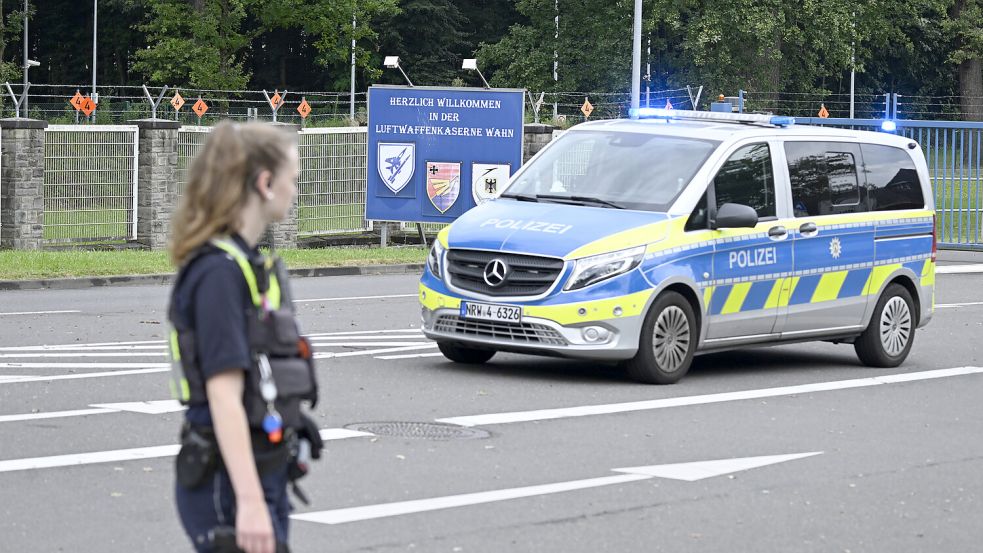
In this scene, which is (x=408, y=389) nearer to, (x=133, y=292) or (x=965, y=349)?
(x=965, y=349)

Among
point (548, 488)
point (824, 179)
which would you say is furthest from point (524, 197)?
point (548, 488)

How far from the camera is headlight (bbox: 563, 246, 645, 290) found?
12062 millimetres

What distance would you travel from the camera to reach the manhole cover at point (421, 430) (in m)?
9.99

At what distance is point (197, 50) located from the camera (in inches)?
2378

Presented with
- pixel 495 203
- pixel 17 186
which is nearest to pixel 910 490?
pixel 495 203

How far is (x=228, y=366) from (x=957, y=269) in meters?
23.6

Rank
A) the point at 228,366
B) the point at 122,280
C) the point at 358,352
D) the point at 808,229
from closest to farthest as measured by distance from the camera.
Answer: the point at 228,366 → the point at 808,229 → the point at 358,352 → the point at 122,280

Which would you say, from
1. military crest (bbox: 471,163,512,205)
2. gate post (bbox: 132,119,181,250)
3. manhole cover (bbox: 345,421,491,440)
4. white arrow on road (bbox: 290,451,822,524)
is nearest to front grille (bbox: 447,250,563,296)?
manhole cover (bbox: 345,421,491,440)

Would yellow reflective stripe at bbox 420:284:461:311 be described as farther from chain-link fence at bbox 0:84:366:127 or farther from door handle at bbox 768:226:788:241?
chain-link fence at bbox 0:84:366:127

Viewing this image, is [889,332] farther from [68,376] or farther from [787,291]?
[68,376]

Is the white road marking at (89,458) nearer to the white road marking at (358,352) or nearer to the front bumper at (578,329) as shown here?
the front bumper at (578,329)

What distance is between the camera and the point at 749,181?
1327 centimetres

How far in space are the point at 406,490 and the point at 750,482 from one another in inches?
70.5

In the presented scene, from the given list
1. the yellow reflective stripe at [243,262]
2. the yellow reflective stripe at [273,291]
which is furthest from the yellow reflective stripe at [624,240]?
the yellow reflective stripe at [243,262]
